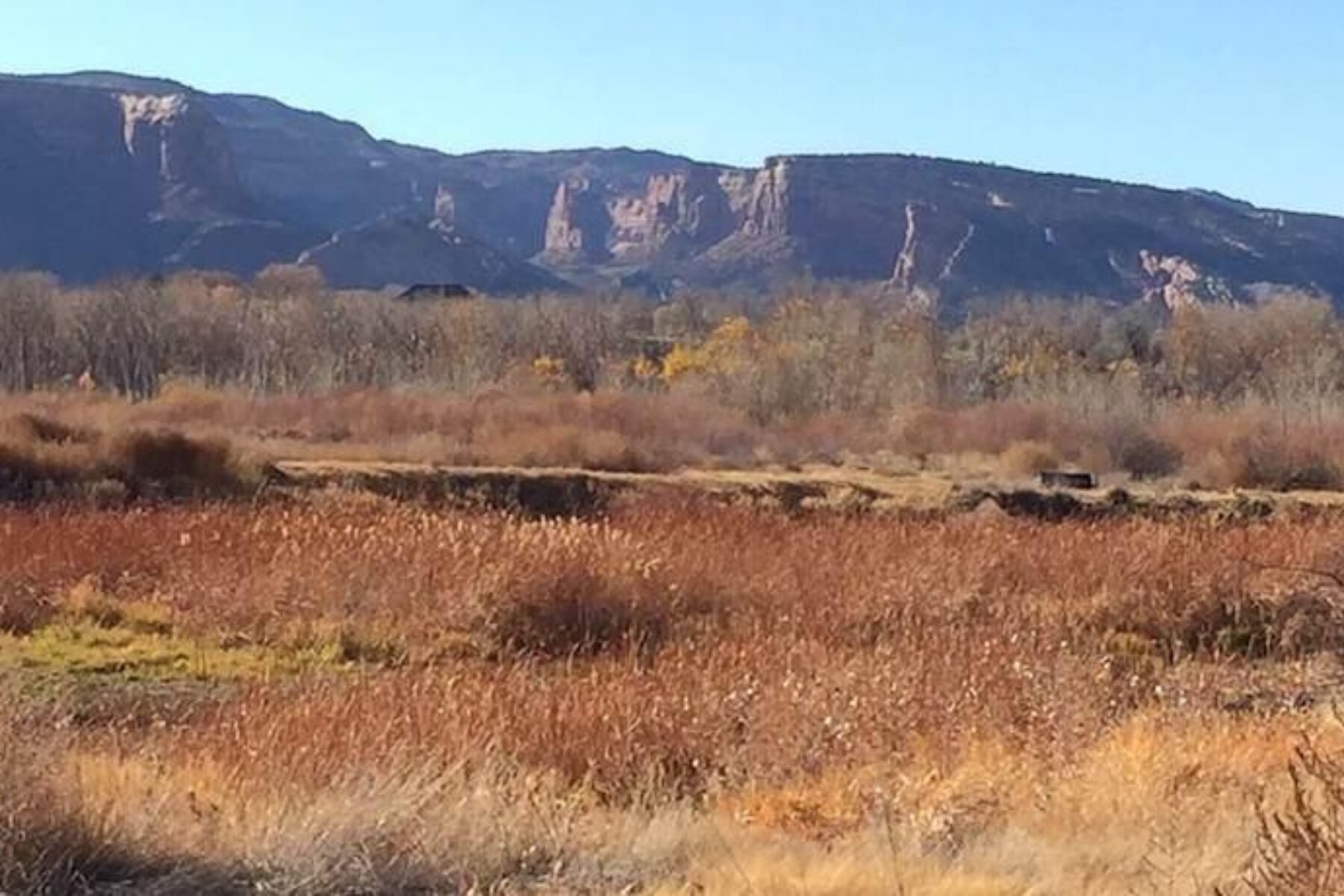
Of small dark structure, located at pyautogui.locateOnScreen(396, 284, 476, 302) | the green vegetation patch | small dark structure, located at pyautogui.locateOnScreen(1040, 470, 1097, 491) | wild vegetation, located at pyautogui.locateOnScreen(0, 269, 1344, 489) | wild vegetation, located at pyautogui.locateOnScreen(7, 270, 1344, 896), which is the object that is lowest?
small dark structure, located at pyautogui.locateOnScreen(396, 284, 476, 302)

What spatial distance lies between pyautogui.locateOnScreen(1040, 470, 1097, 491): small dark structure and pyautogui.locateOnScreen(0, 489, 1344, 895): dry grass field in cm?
2116

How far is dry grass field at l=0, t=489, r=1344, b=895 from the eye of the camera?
6.70 meters

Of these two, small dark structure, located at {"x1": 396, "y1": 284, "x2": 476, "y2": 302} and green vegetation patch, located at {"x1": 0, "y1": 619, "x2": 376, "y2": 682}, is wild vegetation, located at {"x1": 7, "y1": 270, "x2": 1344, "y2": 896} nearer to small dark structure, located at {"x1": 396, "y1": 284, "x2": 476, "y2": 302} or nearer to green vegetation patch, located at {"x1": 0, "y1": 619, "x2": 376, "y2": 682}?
green vegetation patch, located at {"x1": 0, "y1": 619, "x2": 376, "y2": 682}

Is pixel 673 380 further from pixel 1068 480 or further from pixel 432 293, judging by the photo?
pixel 432 293

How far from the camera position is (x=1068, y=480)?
4612 centimetres

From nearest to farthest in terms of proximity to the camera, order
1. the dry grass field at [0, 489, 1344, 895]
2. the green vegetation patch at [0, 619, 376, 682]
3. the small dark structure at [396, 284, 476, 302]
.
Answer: the dry grass field at [0, 489, 1344, 895] < the green vegetation patch at [0, 619, 376, 682] < the small dark structure at [396, 284, 476, 302]

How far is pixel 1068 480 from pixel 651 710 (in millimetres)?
37152

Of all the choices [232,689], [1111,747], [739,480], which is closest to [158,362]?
[739,480]

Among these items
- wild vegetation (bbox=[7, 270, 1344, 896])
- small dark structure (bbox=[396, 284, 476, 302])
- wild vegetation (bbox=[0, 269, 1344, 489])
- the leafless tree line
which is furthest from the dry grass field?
small dark structure (bbox=[396, 284, 476, 302])

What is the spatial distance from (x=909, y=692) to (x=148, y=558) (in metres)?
11.4

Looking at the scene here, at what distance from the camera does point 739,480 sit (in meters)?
43.3

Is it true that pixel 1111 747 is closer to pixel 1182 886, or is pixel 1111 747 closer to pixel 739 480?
pixel 1182 886

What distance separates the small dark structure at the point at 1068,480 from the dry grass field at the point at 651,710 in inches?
833

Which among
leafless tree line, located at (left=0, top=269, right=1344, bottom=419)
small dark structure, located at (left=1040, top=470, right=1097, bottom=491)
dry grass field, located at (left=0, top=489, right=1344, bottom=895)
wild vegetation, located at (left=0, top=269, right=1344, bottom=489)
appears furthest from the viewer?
leafless tree line, located at (left=0, top=269, right=1344, bottom=419)
